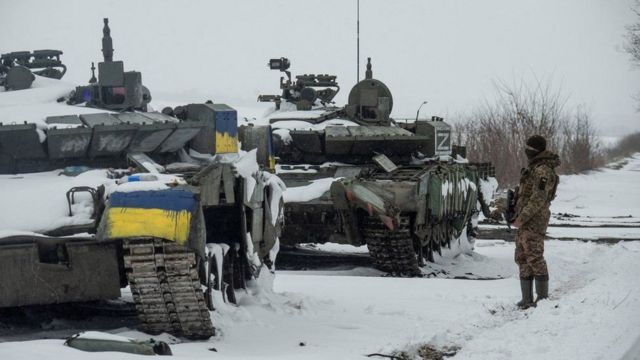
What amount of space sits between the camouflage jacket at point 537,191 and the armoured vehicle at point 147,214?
2.17m

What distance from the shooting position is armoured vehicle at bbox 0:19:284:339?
690 cm

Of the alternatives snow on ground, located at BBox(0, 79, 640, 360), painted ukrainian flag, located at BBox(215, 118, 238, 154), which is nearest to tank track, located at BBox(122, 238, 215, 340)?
snow on ground, located at BBox(0, 79, 640, 360)

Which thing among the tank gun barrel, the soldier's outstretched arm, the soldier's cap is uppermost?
the tank gun barrel

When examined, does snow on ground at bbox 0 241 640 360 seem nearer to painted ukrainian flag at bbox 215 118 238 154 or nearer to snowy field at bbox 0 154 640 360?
snowy field at bbox 0 154 640 360

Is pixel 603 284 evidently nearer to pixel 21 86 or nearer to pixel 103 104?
pixel 103 104

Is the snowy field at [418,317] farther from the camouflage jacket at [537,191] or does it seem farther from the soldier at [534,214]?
the camouflage jacket at [537,191]

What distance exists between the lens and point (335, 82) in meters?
16.3

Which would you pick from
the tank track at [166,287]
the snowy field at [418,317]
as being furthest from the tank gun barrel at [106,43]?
the tank track at [166,287]

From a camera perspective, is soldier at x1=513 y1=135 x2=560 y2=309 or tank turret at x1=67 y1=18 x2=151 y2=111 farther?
tank turret at x1=67 y1=18 x2=151 y2=111

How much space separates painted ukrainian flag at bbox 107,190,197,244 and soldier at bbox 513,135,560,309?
2.93 metres

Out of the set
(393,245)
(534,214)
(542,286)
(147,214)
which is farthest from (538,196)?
(393,245)

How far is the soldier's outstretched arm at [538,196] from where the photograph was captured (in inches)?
326

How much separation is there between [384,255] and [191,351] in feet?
18.2

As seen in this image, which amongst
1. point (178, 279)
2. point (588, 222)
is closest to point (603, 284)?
point (178, 279)
